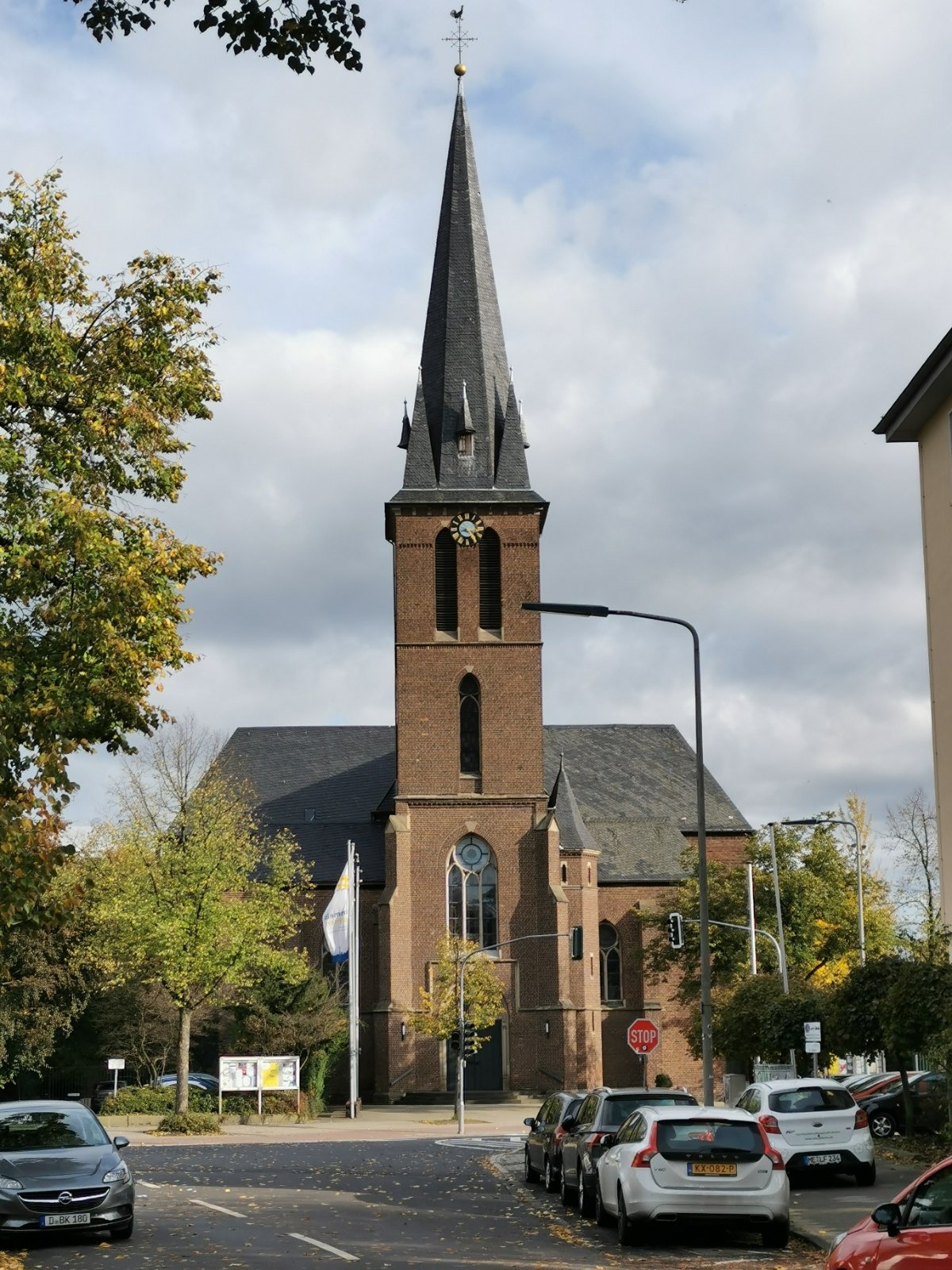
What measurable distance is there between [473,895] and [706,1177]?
42850 mm

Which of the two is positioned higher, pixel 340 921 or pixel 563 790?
pixel 563 790

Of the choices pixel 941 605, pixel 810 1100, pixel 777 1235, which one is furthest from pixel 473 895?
pixel 777 1235

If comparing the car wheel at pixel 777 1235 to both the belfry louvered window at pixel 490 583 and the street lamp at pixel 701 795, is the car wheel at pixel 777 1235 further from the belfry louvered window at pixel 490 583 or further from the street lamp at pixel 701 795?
the belfry louvered window at pixel 490 583

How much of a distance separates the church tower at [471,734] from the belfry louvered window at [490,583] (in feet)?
0.21

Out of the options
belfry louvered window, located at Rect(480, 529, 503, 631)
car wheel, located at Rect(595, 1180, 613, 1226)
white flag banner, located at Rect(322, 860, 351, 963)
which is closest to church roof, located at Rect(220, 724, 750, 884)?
belfry louvered window, located at Rect(480, 529, 503, 631)

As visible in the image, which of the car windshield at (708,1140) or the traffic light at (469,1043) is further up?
the car windshield at (708,1140)

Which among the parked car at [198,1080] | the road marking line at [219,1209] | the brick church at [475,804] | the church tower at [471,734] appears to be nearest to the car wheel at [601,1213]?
the road marking line at [219,1209]

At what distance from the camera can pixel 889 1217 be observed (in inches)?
347

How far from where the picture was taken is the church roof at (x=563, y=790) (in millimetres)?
65375

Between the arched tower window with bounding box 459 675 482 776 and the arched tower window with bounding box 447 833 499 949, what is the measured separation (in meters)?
2.60

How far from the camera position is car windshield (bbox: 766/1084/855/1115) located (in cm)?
2069

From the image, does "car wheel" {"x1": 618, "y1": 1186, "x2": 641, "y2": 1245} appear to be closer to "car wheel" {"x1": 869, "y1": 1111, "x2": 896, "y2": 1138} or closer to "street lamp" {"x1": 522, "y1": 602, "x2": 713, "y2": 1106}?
"street lamp" {"x1": 522, "y1": 602, "x2": 713, "y2": 1106}

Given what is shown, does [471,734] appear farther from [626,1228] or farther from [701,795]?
[626,1228]

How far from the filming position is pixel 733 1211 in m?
14.8
